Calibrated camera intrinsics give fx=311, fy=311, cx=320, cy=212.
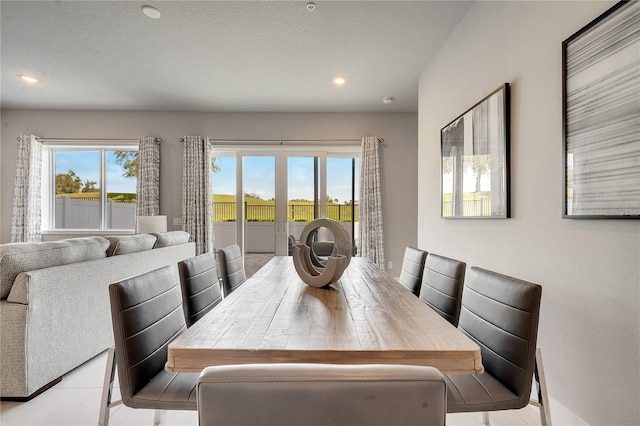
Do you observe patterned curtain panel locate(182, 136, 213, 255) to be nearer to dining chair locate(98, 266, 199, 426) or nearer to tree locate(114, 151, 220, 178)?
tree locate(114, 151, 220, 178)

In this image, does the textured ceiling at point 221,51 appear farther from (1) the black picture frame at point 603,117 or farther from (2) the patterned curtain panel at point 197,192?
(1) the black picture frame at point 603,117

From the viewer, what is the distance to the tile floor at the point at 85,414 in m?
1.64

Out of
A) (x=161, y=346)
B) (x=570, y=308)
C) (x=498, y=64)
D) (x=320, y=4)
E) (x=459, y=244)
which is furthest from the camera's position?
(x=459, y=244)

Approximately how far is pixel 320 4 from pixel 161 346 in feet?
8.42

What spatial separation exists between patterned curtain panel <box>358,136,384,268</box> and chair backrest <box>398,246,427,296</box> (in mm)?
2563

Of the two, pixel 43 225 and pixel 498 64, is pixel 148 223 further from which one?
pixel 498 64

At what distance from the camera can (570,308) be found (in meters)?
1.54

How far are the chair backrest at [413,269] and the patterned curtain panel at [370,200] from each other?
2.56 m

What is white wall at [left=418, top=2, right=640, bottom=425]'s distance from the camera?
1.28m

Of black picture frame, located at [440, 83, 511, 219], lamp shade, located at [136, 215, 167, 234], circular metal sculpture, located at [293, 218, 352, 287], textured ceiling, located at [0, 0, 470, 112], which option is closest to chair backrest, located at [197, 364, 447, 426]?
circular metal sculpture, located at [293, 218, 352, 287]

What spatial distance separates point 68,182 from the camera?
5.36 m

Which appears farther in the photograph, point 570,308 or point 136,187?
point 136,187

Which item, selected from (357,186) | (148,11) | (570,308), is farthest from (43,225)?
(570,308)

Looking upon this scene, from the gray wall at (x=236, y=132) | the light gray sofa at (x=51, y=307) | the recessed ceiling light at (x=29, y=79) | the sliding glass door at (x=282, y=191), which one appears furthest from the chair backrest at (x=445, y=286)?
the recessed ceiling light at (x=29, y=79)
